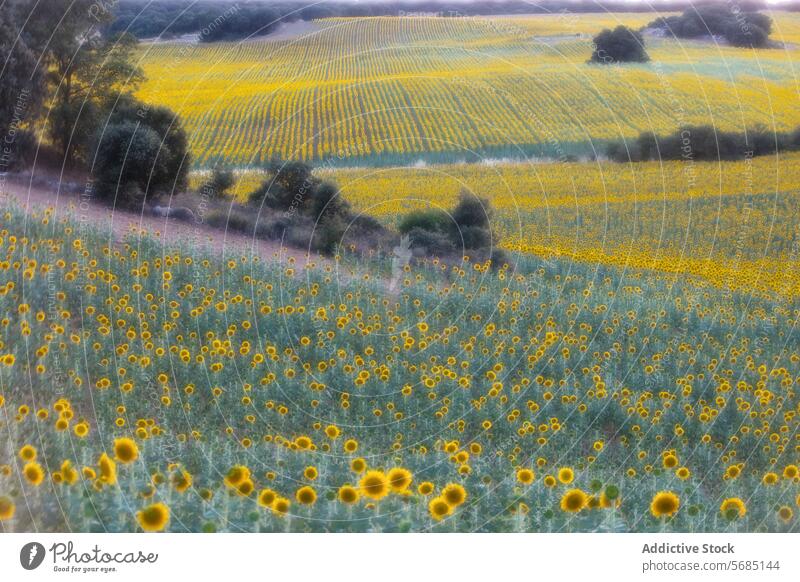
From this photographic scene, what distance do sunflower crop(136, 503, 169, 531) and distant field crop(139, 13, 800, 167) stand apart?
5255 mm

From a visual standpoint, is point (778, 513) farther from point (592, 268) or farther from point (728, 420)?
point (592, 268)

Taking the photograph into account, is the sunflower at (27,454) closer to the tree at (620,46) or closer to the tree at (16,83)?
the tree at (16,83)

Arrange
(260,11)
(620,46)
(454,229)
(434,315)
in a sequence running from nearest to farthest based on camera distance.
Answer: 1. (260,11)
2. (434,315)
3. (620,46)
4. (454,229)

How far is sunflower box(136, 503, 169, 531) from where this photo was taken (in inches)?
264

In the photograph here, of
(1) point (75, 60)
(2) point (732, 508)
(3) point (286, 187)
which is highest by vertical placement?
(1) point (75, 60)

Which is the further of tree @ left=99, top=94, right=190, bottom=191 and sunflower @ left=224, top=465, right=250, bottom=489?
tree @ left=99, top=94, right=190, bottom=191

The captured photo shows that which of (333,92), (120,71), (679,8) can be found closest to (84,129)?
(120,71)

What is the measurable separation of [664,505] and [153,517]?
4.19 meters

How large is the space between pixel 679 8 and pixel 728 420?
518cm

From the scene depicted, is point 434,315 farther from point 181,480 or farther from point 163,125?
point 163,125

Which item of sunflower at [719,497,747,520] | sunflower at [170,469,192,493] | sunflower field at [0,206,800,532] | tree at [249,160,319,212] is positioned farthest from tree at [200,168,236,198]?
sunflower at [719,497,747,520]

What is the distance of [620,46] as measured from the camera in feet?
36.3

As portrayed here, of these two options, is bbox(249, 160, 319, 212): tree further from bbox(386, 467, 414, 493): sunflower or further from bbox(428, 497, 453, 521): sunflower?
bbox(428, 497, 453, 521): sunflower

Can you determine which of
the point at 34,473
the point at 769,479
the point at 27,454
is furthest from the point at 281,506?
the point at 769,479
